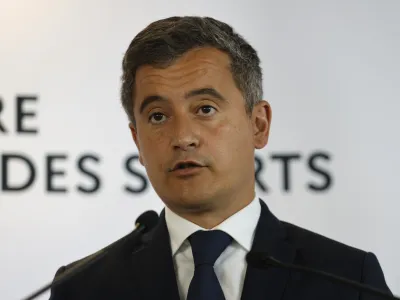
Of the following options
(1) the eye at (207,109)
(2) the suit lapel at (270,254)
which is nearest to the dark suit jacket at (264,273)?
(2) the suit lapel at (270,254)

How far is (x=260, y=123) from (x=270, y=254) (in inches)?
11.0

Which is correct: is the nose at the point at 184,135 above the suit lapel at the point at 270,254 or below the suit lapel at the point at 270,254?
above

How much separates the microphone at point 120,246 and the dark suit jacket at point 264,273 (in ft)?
0.07

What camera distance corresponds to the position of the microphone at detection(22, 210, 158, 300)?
1150 mm

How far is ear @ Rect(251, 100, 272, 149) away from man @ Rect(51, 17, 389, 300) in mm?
12

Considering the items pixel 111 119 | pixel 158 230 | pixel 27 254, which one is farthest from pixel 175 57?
pixel 27 254

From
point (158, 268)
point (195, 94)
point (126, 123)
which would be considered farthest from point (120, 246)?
point (126, 123)

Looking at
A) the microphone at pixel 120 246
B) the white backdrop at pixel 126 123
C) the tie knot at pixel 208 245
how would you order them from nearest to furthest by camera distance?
the microphone at pixel 120 246 < the tie knot at pixel 208 245 < the white backdrop at pixel 126 123

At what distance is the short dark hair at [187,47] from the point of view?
1.35 meters

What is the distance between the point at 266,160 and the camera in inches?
81.6

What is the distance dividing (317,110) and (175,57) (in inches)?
33.1

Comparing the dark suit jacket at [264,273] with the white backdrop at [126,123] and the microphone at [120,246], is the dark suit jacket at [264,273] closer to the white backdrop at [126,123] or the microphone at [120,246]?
the microphone at [120,246]

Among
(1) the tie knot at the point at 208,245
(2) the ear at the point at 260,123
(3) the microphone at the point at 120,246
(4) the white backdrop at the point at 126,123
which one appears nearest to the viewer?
(3) the microphone at the point at 120,246

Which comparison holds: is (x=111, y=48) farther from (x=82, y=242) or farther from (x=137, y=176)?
(x=82, y=242)
